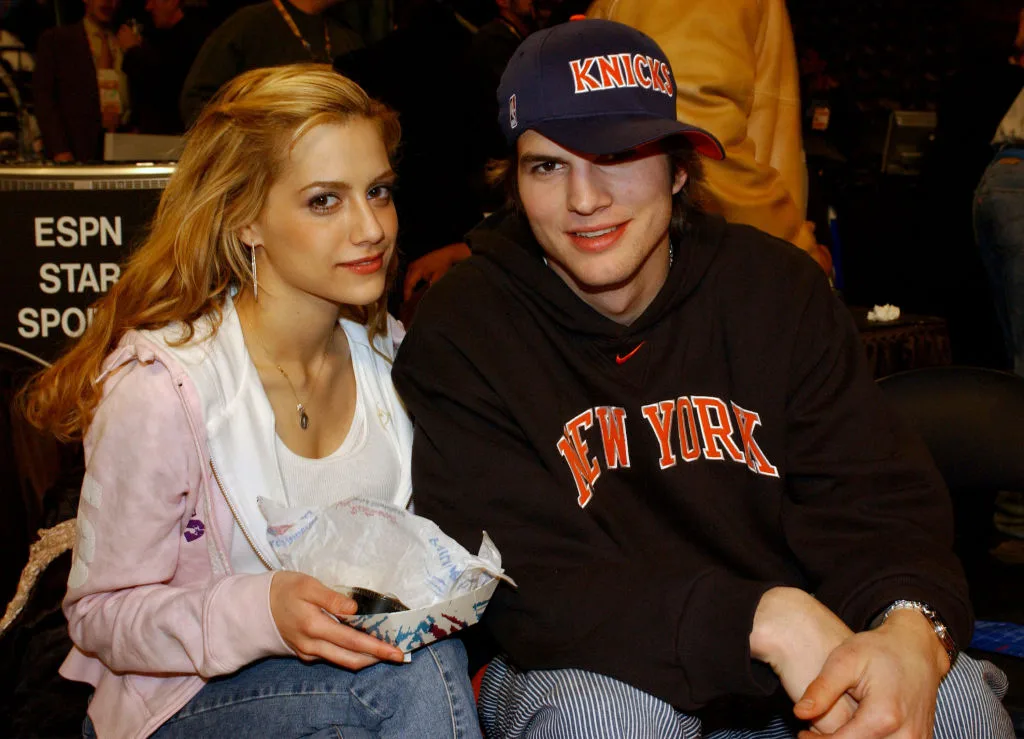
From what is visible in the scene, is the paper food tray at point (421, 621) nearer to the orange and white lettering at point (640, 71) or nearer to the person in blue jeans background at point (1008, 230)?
the orange and white lettering at point (640, 71)

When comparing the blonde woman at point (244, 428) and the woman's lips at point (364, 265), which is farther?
the woman's lips at point (364, 265)

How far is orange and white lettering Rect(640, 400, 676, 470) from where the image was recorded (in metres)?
1.60

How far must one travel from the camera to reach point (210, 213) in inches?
67.9

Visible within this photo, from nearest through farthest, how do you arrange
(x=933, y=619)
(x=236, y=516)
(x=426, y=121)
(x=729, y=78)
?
1. (x=933, y=619)
2. (x=236, y=516)
3. (x=729, y=78)
4. (x=426, y=121)

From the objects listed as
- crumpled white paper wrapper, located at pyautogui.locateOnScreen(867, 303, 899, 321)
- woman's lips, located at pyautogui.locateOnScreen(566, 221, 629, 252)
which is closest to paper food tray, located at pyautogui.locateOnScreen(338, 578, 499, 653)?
woman's lips, located at pyautogui.locateOnScreen(566, 221, 629, 252)

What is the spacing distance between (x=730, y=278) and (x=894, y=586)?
22.1 inches

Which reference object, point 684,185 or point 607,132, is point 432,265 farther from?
point 607,132

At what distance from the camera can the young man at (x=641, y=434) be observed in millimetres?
1436

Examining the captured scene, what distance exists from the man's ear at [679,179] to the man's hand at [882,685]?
850mm

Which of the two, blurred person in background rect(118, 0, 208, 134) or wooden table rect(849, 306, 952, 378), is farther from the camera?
blurred person in background rect(118, 0, 208, 134)

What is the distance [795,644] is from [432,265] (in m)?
1.73

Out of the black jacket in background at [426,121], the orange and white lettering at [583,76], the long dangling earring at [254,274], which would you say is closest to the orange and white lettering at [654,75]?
the orange and white lettering at [583,76]

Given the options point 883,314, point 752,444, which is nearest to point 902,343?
point 883,314

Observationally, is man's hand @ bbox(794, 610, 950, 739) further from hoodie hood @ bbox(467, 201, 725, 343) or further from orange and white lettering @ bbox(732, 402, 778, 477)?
hoodie hood @ bbox(467, 201, 725, 343)
